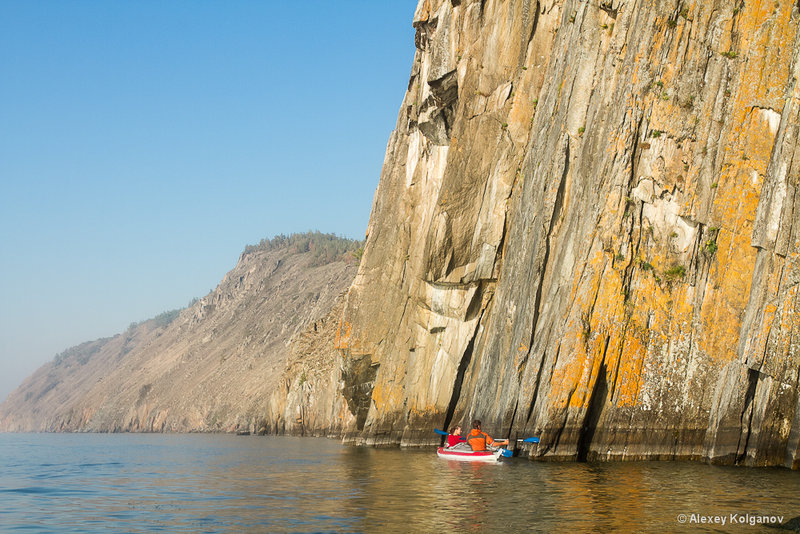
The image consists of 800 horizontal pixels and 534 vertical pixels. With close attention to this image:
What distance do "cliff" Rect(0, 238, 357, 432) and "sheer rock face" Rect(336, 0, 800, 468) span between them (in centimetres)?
4141

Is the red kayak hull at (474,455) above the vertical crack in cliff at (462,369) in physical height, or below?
below

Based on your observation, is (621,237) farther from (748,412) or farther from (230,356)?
(230,356)

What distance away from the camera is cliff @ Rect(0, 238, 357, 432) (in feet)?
324

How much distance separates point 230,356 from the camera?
115 metres

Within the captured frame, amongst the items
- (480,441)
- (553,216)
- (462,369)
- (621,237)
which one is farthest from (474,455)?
(462,369)

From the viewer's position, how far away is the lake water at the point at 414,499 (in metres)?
16.2

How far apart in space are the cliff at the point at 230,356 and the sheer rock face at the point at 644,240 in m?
41.4

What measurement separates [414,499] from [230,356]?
320ft

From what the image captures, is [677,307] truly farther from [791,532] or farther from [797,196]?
[791,532]

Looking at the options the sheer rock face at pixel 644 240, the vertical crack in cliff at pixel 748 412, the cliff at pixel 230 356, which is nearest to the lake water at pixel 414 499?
the vertical crack in cliff at pixel 748 412

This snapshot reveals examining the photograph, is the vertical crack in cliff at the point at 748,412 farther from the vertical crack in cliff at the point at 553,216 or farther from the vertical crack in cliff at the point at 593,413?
the vertical crack in cliff at the point at 553,216

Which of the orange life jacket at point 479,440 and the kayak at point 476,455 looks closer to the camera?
the kayak at point 476,455

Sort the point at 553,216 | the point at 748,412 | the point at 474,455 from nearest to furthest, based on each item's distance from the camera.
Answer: the point at 748,412
the point at 474,455
the point at 553,216

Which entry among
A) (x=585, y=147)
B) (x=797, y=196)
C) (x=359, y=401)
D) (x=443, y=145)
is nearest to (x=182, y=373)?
(x=359, y=401)
